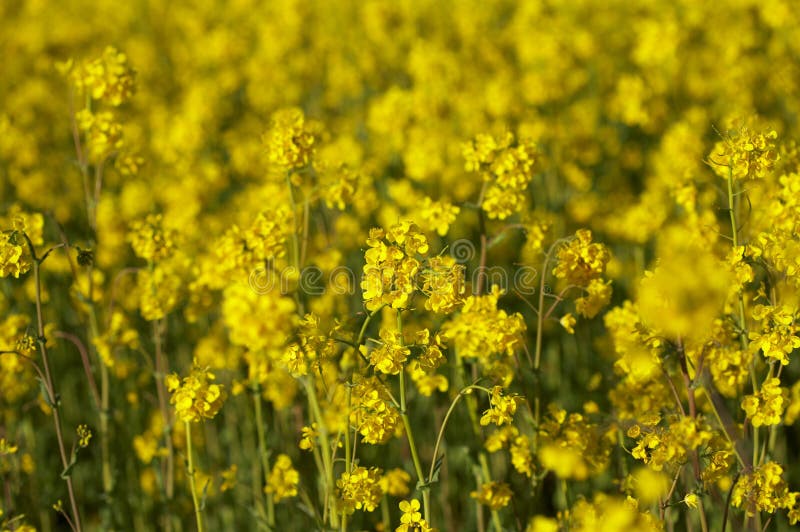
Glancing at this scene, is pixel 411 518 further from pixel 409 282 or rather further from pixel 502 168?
pixel 502 168

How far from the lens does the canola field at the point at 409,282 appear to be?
2998 millimetres

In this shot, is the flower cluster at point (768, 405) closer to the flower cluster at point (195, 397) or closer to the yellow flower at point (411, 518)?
the yellow flower at point (411, 518)

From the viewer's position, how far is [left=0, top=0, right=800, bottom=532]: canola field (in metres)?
3.00

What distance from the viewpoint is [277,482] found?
365 cm

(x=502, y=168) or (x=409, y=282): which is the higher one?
(x=502, y=168)

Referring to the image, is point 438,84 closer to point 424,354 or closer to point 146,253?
point 146,253

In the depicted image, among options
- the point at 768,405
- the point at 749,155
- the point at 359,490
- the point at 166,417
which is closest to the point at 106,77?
the point at 166,417

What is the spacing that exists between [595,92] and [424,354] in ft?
22.5

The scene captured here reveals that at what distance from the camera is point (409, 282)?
109 inches

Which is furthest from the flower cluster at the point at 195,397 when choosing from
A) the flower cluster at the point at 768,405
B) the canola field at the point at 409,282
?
the flower cluster at the point at 768,405

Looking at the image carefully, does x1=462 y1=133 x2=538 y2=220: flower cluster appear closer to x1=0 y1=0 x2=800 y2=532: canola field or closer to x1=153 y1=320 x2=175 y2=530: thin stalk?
x1=0 y1=0 x2=800 y2=532: canola field

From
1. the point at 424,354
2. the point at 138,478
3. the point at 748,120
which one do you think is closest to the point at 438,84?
the point at 748,120

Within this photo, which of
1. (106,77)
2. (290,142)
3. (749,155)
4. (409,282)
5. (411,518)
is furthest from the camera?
(106,77)

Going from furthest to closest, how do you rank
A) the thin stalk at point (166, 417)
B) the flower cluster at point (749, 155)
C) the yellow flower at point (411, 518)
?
the thin stalk at point (166, 417), the flower cluster at point (749, 155), the yellow flower at point (411, 518)
